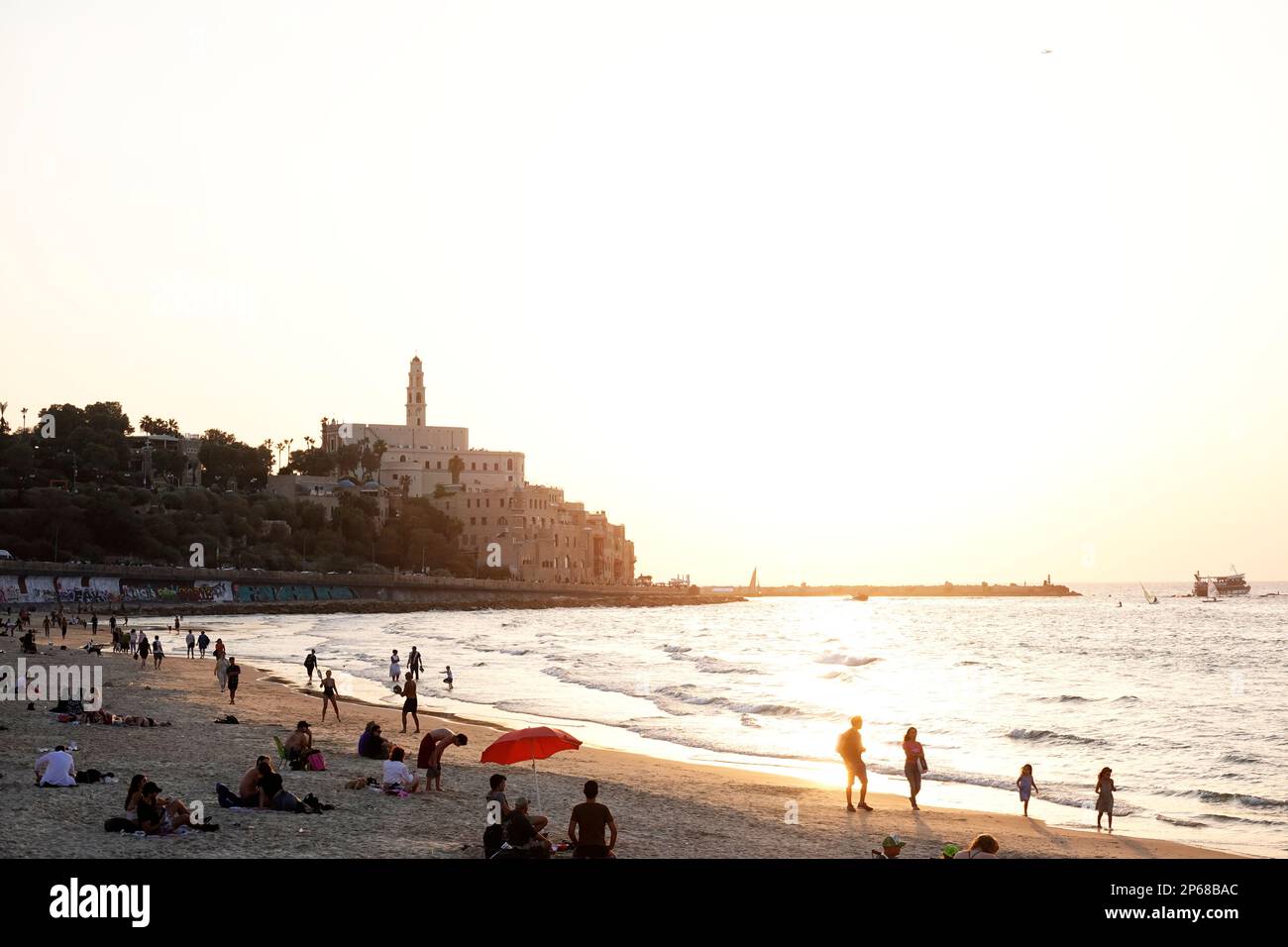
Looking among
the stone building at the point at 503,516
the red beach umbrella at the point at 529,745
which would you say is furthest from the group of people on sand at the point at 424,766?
the stone building at the point at 503,516

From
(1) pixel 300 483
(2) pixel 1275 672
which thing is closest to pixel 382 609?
(1) pixel 300 483

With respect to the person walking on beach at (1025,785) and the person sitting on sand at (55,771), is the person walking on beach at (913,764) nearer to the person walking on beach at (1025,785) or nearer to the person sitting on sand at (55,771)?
the person walking on beach at (1025,785)

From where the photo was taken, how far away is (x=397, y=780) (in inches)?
757

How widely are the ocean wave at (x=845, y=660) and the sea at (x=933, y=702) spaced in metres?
0.32

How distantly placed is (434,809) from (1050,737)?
21.5 m

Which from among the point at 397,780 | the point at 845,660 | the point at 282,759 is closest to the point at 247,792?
the point at 397,780

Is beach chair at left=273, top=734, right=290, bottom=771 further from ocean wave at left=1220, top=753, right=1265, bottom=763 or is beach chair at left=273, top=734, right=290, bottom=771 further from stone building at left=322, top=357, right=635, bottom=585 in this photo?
stone building at left=322, top=357, right=635, bottom=585

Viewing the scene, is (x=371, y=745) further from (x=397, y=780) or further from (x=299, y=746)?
(x=397, y=780)

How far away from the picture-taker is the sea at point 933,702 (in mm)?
24734

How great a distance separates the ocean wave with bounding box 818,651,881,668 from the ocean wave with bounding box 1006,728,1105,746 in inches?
1316

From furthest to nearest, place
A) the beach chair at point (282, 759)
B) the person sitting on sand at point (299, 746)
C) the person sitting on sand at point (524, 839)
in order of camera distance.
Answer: the beach chair at point (282, 759) → the person sitting on sand at point (299, 746) → the person sitting on sand at point (524, 839)

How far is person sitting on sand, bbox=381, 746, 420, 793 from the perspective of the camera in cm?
1909

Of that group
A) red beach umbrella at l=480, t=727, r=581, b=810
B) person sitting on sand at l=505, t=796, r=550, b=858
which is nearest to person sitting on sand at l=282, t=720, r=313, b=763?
red beach umbrella at l=480, t=727, r=581, b=810
